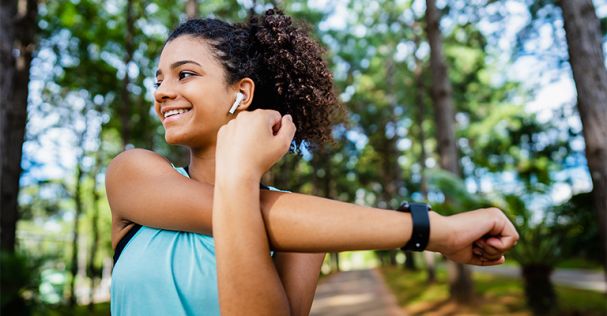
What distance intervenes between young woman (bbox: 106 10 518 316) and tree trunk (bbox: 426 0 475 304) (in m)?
8.91

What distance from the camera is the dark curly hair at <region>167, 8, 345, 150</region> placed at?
150 centimetres

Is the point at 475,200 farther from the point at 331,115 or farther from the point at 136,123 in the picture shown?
the point at 136,123

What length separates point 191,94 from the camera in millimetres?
1339

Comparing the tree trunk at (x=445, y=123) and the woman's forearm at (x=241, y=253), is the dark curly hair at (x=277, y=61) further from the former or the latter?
the tree trunk at (x=445, y=123)

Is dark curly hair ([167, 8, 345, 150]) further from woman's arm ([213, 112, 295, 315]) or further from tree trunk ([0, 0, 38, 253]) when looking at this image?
tree trunk ([0, 0, 38, 253])

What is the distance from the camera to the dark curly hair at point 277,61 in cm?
150

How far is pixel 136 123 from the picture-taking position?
1638 cm

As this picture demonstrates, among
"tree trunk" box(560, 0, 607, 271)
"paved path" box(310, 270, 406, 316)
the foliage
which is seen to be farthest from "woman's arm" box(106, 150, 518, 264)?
"paved path" box(310, 270, 406, 316)

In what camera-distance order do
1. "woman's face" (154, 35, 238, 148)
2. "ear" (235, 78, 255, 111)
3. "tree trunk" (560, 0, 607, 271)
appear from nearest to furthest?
"woman's face" (154, 35, 238, 148) < "ear" (235, 78, 255, 111) < "tree trunk" (560, 0, 607, 271)

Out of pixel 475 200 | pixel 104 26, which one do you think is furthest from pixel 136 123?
pixel 475 200

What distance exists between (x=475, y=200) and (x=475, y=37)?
602cm

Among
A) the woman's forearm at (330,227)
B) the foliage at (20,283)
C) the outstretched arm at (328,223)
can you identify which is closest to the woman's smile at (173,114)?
the outstretched arm at (328,223)

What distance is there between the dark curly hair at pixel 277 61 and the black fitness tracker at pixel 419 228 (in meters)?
0.77

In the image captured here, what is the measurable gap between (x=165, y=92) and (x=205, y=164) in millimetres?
307
